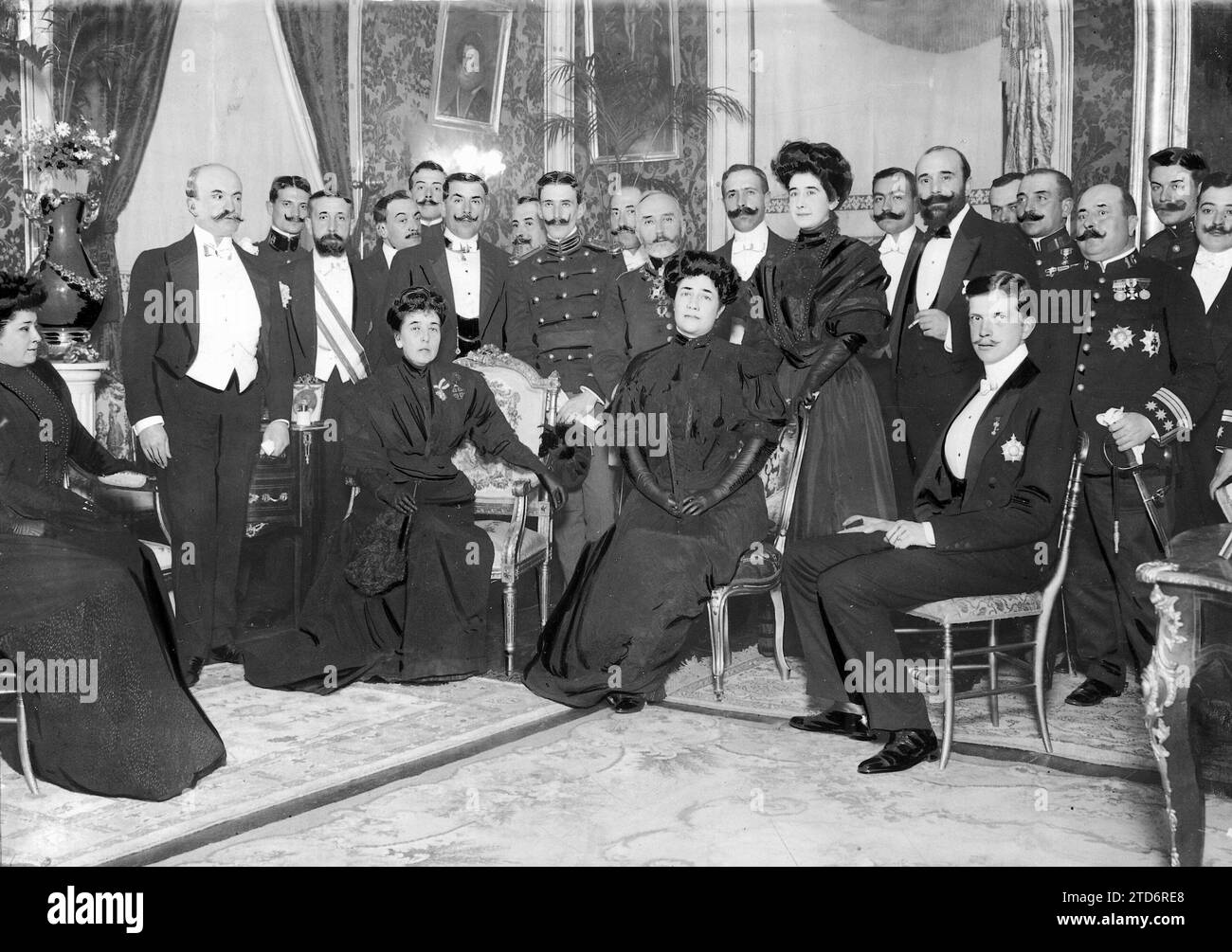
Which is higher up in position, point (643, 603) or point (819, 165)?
point (819, 165)

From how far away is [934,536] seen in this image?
3.93 meters

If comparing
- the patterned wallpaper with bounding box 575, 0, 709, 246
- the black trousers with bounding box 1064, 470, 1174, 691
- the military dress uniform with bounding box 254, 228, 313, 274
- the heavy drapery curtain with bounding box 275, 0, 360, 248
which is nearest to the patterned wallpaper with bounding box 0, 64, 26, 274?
the military dress uniform with bounding box 254, 228, 313, 274

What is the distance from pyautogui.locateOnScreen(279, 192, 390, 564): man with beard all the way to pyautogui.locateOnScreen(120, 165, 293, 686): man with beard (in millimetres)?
503

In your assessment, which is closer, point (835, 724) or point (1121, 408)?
point (835, 724)

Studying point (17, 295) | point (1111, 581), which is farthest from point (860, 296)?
point (17, 295)

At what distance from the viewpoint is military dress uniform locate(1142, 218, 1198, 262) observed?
474 cm

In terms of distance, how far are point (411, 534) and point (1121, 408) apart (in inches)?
111

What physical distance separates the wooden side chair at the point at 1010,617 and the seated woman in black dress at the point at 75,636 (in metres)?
2.28

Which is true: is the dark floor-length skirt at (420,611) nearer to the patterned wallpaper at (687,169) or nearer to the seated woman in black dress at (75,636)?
the seated woman in black dress at (75,636)

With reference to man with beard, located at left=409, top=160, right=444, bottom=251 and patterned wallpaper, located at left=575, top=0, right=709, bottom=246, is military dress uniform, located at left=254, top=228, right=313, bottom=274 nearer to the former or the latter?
man with beard, located at left=409, top=160, right=444, bottom=251

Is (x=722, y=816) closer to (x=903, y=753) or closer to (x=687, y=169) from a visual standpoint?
(x=903, y=753)

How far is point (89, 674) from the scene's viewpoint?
3508mm

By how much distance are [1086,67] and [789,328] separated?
7.41 feet

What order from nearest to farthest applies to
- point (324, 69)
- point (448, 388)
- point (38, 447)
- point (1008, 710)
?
point (38, 447)
point (1008, 710)
point (448, 388)
point (324, 69)
